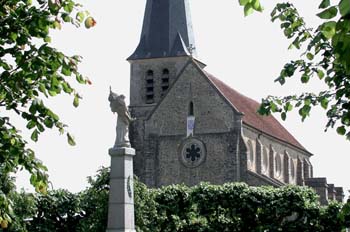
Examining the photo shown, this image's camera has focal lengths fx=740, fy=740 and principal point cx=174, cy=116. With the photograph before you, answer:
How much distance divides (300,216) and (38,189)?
1796 cm

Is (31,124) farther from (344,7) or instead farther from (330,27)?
(344,7)

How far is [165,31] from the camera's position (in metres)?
47.6

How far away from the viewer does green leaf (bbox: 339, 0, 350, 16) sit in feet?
9.36

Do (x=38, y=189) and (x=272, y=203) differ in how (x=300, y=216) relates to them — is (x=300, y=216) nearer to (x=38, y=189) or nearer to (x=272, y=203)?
(x=272, y=203)

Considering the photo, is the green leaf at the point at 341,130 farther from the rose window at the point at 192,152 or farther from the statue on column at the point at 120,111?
the rose window at the point at 192,152

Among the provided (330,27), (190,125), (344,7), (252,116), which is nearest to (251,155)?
(252,116)

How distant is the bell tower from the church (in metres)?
0.06

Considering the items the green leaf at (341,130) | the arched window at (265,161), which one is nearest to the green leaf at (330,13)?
the green leaf at (341,130)

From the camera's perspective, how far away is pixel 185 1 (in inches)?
1919

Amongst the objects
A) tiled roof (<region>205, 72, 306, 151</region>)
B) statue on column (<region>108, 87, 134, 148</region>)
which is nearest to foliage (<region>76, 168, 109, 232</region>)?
statue on column (<region>108, 87, 134, 148</region>)

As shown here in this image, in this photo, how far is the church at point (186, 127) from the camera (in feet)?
132

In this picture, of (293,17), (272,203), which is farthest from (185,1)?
(293,17)

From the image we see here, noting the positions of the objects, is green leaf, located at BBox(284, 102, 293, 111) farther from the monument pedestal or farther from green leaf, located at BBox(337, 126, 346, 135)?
the monument pedestal

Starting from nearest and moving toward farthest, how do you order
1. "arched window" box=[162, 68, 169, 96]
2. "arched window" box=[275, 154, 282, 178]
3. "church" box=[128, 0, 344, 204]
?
"church" box=[128, 0, 344, 204] < "arched window" box=[162, 68, 169, 96] < "arched window" box=[275, 154, 282, 178]
